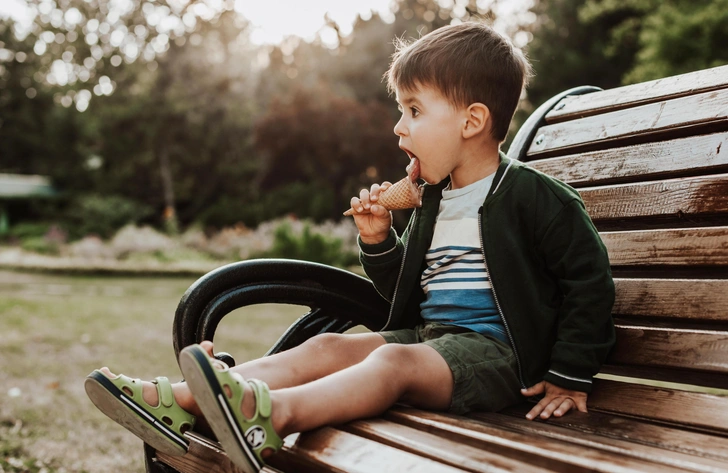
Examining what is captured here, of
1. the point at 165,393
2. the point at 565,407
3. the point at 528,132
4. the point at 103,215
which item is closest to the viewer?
the point at 165,393

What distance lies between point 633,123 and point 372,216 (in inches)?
32.8

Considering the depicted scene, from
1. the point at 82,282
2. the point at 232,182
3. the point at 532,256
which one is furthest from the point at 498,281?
the point at 232,182

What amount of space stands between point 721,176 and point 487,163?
0.59m

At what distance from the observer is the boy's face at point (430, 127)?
1638 mm

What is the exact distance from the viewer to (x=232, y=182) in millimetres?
20656

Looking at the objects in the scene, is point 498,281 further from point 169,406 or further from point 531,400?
point 169,406

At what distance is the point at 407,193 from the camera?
1697 millimetres

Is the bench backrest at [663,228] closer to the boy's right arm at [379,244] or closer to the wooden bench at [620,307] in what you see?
the wooden bench at [620,307]

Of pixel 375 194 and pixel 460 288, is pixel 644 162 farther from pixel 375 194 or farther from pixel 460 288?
pixel 375 194

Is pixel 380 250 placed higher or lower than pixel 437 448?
higher

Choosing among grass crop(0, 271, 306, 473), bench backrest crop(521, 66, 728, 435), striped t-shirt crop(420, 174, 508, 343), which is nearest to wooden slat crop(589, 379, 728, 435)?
bench backrest crop(521, 66, 728, 435)

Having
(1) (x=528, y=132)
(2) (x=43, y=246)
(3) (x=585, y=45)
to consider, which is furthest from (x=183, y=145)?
(1) (x=528, y=132)

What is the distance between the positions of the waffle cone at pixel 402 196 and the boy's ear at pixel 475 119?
0.62 feet

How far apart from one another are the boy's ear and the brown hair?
0.02 metres
